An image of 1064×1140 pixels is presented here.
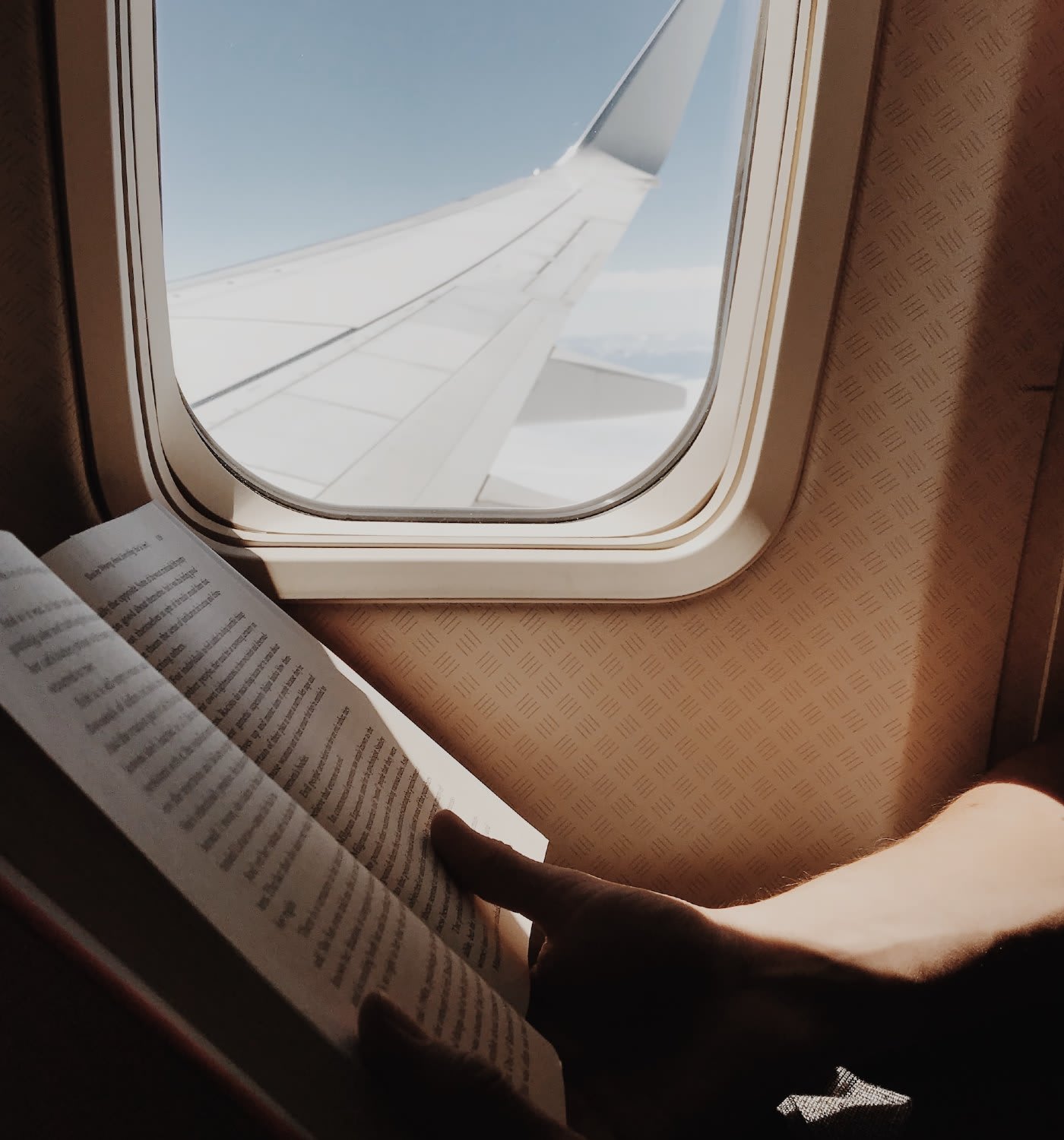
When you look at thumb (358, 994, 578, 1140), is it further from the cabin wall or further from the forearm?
the cabin wall

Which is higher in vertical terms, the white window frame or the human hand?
the white window frame

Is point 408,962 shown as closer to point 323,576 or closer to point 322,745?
point 322,745

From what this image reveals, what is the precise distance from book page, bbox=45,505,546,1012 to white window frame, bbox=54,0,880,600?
0.14 metres

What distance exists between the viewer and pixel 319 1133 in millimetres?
349

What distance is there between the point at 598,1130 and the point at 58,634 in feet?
1.89

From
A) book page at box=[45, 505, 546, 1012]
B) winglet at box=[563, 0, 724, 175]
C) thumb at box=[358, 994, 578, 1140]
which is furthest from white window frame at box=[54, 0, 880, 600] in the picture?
winglet at box=[563, 0, 724, 175]

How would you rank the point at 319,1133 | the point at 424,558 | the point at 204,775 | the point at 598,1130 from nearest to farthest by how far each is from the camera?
the point at 319,1133
the point at 204,775
the point at 598,1130
the point at 424,558

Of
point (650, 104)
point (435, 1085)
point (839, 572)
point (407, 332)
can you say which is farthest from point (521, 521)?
point (650, 104)

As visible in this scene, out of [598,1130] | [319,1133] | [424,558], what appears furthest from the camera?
[424,558]

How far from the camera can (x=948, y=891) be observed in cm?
74

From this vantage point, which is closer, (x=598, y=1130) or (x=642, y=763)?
(x=598, y=1130)

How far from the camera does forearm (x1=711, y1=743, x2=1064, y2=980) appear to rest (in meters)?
0.68

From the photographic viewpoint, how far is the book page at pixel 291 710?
57 cm

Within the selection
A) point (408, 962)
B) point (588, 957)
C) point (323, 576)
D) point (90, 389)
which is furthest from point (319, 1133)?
point (90, 389)
